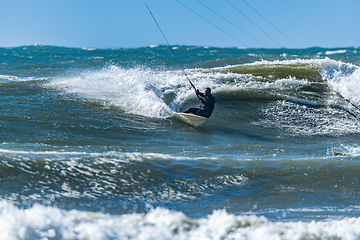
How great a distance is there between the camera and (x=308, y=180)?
5.48 metres

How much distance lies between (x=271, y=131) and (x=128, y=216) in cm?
630

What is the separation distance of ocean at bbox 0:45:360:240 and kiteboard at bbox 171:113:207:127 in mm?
150

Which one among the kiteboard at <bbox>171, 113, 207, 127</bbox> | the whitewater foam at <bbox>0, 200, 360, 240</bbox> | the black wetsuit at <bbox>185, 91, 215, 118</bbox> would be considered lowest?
the whitewater foam at <bbox>0, 200, 360, 240</bbox>

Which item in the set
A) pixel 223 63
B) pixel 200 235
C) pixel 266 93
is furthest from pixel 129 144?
pixel 223 63

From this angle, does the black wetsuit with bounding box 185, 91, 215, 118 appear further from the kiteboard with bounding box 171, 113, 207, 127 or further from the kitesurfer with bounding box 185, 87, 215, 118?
the kiteboard with bounding box 171, 113, 207, 127

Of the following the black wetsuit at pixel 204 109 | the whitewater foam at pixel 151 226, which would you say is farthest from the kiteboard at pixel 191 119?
the whitewater foam at pixel 151 226

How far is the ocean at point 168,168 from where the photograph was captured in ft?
13.0

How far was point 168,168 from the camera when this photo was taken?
A: 5500 mm

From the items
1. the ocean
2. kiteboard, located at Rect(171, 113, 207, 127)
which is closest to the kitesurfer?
kiteboard, located at Rect(171, 113, 207, 127)

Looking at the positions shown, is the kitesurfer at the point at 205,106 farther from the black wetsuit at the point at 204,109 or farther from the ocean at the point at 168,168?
the ocean at the point at 168,168

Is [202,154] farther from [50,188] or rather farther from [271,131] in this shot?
[271,131]

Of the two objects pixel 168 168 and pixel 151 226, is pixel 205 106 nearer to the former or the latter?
pixel 168 168

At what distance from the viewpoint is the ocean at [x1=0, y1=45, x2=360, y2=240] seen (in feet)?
13.0

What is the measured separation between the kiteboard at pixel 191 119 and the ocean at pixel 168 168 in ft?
0.49
